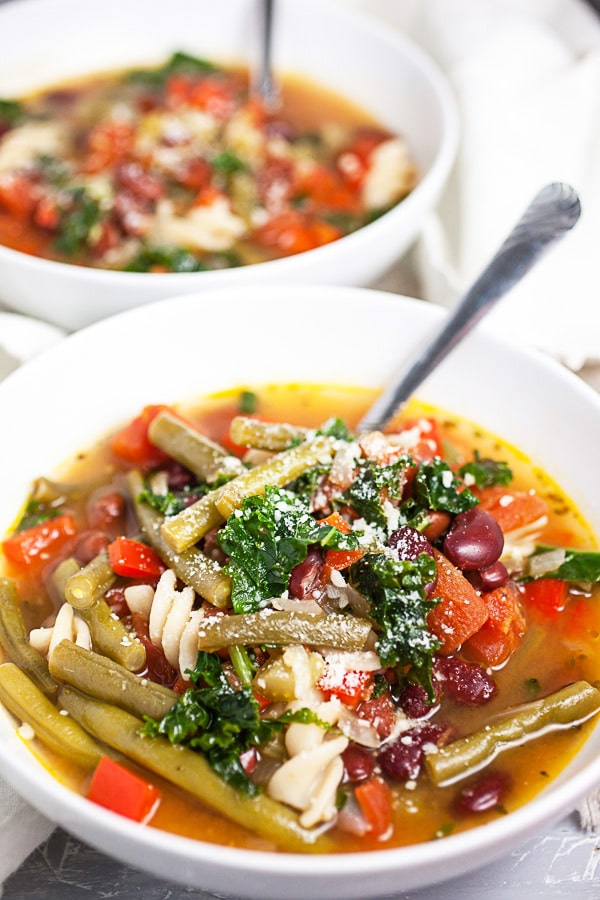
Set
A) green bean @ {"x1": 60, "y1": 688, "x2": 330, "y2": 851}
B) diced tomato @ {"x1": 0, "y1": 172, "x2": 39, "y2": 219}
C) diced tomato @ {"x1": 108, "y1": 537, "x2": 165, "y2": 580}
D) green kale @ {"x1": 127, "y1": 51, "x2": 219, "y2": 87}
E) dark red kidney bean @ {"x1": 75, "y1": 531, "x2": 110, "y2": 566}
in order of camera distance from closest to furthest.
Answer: green bean @ {"x1": 60, "y1": 688, "x2": 330, "y2": 851}
diced tomato @ {"x1": 108, "y1": 537, "x2": 165, "y2": 580}
dark red kidney bean @ {"x1": 75, "y1": 531, "x2": 110, "y2": 566}
diced tomato @ {"x1": 0, "y1": 172, "x2": 39, "y2": 219}
green kale @ {"x1": 127, "y1": 51, "x2": 219, "y2": 87}

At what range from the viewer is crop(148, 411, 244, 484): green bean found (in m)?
3.63

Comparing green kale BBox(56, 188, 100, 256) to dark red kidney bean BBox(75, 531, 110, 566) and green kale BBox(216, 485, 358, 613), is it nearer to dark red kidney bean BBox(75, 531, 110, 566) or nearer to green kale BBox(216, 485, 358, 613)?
Answer: dark red kidney bean BBox(75, 531, 110, 566)

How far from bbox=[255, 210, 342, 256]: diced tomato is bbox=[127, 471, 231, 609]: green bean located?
2201 mm

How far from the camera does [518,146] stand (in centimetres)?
552

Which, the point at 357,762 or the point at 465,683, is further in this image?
the point at 465,683

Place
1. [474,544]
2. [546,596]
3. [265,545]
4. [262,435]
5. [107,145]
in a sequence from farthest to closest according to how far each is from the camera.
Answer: [107,145] → [262,435] → [546,596] → [474,544] → [265,545]

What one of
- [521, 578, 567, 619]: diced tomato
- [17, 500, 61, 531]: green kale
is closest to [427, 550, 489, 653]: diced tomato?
[521, 578, 567, 619]: diced tomato

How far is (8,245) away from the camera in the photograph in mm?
5355

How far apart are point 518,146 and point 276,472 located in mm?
3038

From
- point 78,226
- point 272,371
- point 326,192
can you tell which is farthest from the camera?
point 326,192

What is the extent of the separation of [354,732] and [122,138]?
4239 millimetres

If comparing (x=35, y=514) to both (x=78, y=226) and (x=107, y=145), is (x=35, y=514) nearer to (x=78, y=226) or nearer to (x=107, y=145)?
(x=78, y=226)

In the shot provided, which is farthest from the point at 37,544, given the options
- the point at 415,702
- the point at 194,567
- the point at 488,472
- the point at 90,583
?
the point at 488,472

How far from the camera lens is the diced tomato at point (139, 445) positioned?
13.1 feet
